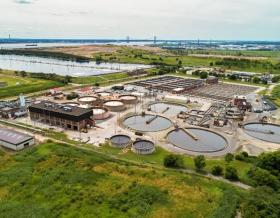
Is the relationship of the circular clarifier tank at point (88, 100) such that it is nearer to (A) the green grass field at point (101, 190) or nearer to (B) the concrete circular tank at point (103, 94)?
(B) the concrete circular tank at point (103, 94)

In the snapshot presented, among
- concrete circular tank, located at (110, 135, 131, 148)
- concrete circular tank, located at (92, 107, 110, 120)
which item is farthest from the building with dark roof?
concrete circular tank, located at (110, 135, 131, 148)

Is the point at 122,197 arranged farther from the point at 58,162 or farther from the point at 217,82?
the point at 217,82

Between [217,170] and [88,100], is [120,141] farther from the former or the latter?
[88,100]

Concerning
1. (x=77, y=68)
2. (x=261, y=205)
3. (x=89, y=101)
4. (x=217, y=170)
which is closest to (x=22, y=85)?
(x=89, y=101)

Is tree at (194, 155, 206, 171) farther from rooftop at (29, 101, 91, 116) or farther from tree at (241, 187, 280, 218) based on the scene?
rooftop at (29, 101, 91, 116)

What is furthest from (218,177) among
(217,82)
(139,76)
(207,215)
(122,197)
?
(139,76)
